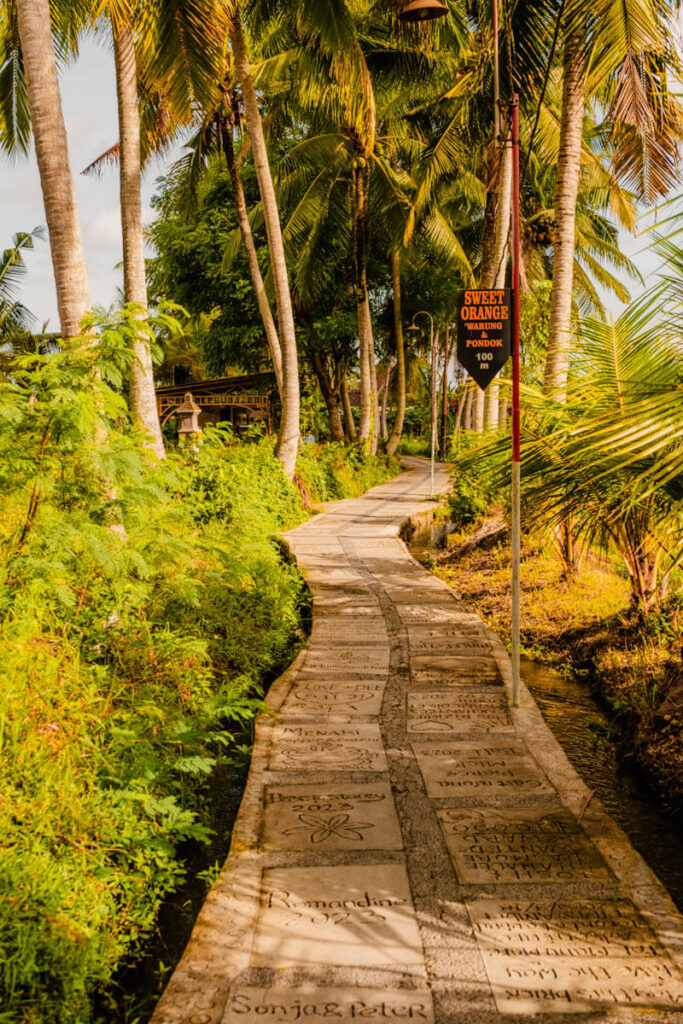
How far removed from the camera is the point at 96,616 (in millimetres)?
4512

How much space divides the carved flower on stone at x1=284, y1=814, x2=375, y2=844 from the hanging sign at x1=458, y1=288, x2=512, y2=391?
119 inches

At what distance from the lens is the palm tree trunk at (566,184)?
840cm

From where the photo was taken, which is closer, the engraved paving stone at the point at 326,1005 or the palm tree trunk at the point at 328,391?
the engraved paving stone at the point at 326,1005

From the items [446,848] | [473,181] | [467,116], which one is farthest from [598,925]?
[473,181]

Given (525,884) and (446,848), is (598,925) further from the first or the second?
(446,848)

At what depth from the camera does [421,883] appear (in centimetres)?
327

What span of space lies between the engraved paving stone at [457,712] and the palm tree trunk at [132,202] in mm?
4609

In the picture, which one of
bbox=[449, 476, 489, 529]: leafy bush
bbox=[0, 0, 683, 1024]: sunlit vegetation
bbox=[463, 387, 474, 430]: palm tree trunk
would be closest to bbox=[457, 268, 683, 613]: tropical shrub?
bbox=[0, 0, 683, 1024]: sunlit vegetation

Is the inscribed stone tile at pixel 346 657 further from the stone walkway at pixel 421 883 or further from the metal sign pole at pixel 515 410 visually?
the metal sign pole at pixel 515 410

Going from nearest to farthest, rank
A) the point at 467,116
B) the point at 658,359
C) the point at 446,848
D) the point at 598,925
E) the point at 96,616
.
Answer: the point at 598,925
the point at 446,848
the point at 96,616
the point at 658,359
the point at 467,116

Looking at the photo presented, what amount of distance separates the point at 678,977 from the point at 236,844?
184 cm

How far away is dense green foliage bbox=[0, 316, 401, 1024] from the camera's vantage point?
2.78 meters

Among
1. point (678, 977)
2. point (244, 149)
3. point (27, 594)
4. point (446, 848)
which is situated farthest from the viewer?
point (244, 149)

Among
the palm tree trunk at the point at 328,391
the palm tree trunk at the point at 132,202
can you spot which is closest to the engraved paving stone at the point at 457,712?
the palm tree trunk at the point at 132,202
